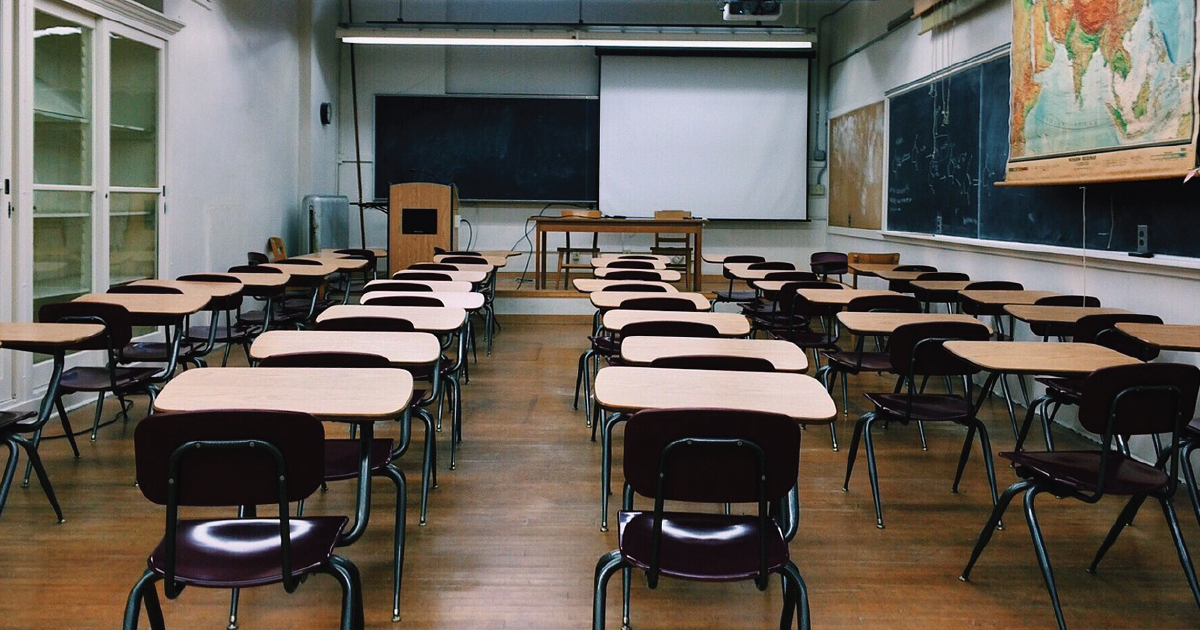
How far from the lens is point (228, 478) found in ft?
6.22

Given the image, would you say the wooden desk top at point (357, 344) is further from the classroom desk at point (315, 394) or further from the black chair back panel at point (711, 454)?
the black chair back panel at point (711, 454)

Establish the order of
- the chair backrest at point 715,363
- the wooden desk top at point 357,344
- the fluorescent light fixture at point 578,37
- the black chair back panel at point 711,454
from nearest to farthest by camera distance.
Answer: the black chair back panel at point 711,454, the chair backrest at point 715,363, the wooden desk top at point 357,344, the fluorescent light fixture at point 578,37

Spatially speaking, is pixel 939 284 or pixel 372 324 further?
pixel 939 284

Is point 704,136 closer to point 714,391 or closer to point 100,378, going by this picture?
point 100,378

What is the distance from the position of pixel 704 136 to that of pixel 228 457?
35.8ft

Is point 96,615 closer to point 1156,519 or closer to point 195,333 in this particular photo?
point 195,333

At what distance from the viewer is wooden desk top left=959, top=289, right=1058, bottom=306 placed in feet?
16.3

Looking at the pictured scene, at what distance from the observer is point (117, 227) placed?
21.1 feet

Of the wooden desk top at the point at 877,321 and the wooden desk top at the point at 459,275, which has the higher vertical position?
the wooden desk top at the point at 459,275

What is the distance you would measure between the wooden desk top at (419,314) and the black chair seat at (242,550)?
5.44 ft

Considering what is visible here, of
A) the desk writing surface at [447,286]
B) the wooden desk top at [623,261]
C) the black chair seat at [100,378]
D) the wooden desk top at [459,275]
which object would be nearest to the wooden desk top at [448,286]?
the desk writing surface at [447,286]

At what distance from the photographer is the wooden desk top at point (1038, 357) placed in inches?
119

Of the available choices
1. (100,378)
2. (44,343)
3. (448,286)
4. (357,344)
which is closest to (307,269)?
(448,286)

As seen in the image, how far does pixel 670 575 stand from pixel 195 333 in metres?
4.39
